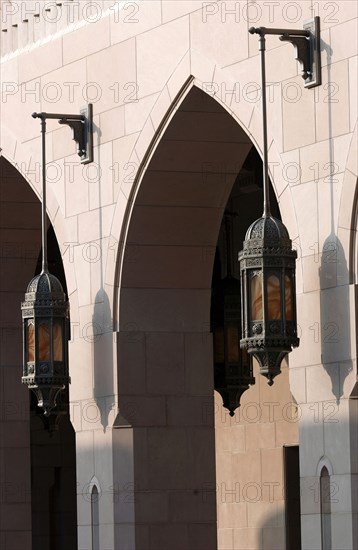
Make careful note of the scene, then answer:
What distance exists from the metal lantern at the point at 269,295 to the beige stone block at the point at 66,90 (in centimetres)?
345

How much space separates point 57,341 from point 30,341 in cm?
23

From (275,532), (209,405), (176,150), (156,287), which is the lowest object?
(275,532)

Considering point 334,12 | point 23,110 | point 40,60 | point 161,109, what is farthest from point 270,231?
point 23,110

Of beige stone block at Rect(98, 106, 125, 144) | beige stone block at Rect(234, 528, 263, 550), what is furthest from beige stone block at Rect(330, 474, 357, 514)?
beige stone block at Rect(234, 528, 263, 550)

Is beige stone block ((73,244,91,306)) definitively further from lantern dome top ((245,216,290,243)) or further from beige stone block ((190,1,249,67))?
lantern dome top ((245,216,290,243))

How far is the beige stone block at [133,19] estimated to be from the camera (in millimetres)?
14070

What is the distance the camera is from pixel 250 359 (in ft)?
54.6

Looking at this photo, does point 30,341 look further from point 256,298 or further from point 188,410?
point 256,298

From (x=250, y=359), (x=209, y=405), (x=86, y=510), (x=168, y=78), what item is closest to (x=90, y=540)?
(x=86, y=510)

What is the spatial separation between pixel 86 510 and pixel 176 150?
128 inches

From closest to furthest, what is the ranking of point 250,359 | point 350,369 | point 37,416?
point 350,369 < point 250,359 < point 37,416

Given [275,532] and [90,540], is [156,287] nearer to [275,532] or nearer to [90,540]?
[90,540]

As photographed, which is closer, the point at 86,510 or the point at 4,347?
the point at 86,510

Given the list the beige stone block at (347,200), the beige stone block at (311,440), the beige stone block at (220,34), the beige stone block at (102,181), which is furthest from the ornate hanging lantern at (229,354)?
the beige stone block at (347,200)
